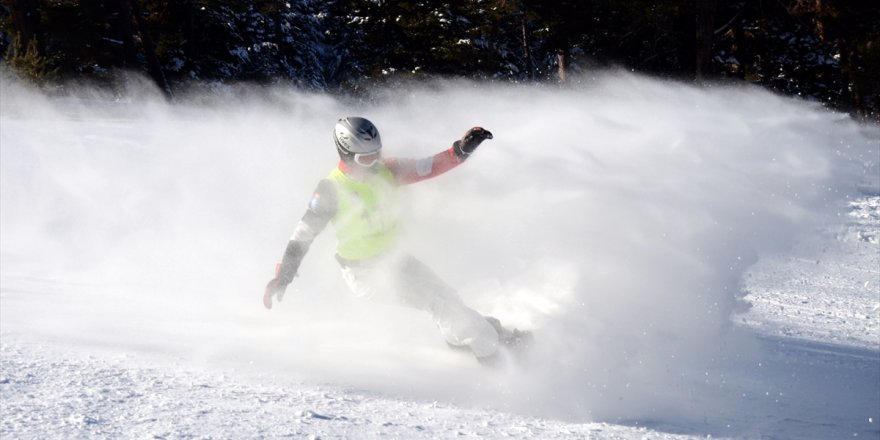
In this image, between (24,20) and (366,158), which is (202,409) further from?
(24,20)

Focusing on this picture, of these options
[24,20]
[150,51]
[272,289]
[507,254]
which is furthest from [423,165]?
[150,51]

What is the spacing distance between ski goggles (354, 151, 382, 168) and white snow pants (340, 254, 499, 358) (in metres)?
0.64

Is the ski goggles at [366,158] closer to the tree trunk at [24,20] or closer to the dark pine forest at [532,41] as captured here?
the dark pine forest at [532,41]

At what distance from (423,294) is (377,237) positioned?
481mm

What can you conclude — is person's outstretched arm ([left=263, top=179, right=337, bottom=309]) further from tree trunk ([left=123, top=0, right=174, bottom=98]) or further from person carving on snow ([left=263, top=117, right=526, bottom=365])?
tree trunk ([left=123, top=0, right=174, bottom=98])

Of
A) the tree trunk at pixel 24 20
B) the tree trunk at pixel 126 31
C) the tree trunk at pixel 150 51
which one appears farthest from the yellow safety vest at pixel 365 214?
the tree trunk at pixel 126 31

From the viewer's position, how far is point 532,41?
27.6m

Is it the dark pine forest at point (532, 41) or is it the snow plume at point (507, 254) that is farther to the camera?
the dark pine forest at point (532, 41)

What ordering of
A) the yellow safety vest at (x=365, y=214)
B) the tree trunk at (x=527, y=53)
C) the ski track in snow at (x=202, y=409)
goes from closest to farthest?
the ski track in snow at (x=202, y=409), the yellow safety vest at (x=365, y=214), the tree trunk at (x=527, y=53)

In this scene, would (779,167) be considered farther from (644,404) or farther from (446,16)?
(446,16)

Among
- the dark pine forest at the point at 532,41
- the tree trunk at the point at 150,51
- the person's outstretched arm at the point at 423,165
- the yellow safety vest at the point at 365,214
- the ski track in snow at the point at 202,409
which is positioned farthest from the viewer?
the tree trunk at the point at 150,51

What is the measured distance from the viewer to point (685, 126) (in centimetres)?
802

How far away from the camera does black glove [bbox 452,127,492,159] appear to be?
606 cm

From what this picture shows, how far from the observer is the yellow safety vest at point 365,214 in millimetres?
5926
